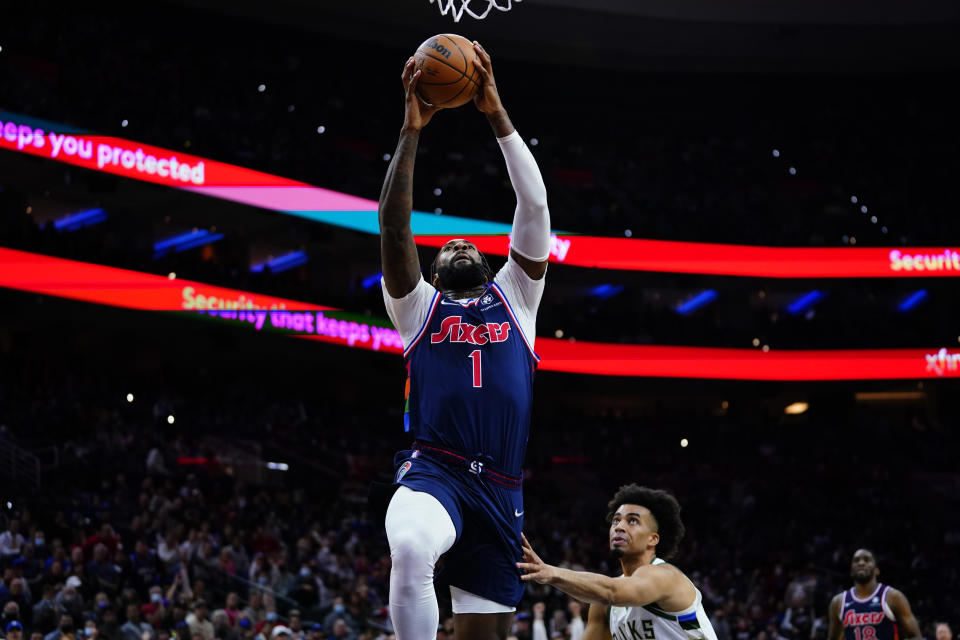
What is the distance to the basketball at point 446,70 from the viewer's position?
441cm

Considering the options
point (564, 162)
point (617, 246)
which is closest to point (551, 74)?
point (564, 162)

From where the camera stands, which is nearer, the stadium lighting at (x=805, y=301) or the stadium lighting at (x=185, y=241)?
the stadium lighting at (x=185, y=241)

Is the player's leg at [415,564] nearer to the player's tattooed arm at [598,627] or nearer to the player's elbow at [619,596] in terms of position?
the player's elbow at [619,596]

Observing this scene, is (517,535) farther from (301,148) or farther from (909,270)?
(909,270)

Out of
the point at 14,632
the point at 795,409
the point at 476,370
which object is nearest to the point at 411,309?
the point at 476,370

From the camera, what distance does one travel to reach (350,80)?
32.1 m

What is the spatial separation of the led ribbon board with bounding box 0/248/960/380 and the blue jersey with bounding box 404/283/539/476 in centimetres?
1753

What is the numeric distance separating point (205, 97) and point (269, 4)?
3.77m

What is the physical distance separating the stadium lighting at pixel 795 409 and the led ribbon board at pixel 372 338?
3.21 metres

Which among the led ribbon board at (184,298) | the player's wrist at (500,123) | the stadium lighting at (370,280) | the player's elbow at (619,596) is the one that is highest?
the stadium lighting at (370,280)

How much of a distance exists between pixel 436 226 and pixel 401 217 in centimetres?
2093

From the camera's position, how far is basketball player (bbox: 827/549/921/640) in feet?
31.0

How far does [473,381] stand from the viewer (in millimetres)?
4258

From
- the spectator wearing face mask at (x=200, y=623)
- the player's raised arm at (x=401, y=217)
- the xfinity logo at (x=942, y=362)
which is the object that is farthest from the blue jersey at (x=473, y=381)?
the xfinity logo at (x=942, y=362)
